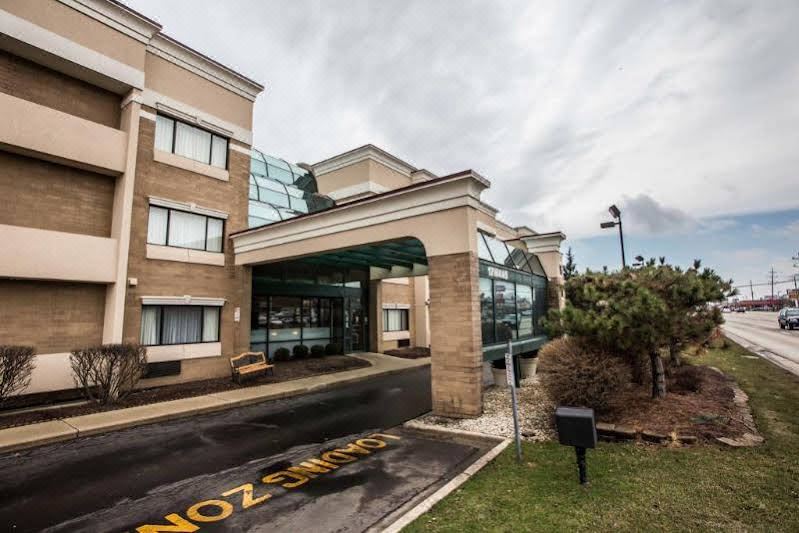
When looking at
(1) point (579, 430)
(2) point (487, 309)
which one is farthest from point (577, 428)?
→ (2) point (487, 309)

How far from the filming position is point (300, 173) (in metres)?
24.5

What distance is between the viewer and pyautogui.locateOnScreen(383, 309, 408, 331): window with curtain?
24734mm

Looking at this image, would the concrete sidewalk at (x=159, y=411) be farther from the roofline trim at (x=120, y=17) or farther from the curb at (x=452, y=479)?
the roofline trim at (x=120, y=17)

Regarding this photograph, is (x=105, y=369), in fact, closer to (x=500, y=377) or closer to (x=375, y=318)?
(x=500, y=377)

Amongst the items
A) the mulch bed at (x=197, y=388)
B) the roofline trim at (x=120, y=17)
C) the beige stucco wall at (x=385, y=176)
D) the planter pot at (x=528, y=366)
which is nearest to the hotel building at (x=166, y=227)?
the roofline trim at (x=120, y=17)

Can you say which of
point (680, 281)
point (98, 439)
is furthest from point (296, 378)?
point (680, 281)

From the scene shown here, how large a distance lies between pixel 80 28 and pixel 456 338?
1431cm

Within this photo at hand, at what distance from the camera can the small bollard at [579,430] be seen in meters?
5.18

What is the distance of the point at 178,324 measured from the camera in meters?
14.0

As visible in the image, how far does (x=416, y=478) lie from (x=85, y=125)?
1366 cm

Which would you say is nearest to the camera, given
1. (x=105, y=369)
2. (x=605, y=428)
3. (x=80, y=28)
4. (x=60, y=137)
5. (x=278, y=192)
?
(x=605, y=428)

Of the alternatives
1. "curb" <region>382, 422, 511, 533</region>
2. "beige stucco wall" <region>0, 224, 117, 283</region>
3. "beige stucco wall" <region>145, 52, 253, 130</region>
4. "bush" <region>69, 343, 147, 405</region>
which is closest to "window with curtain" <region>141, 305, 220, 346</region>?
"beige stucco wall" <region>0, 224, 117, 283</region>

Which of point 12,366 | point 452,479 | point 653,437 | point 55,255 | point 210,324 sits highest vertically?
point 55,255

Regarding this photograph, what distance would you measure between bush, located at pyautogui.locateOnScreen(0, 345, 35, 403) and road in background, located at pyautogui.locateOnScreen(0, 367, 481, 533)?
9.22 ft
